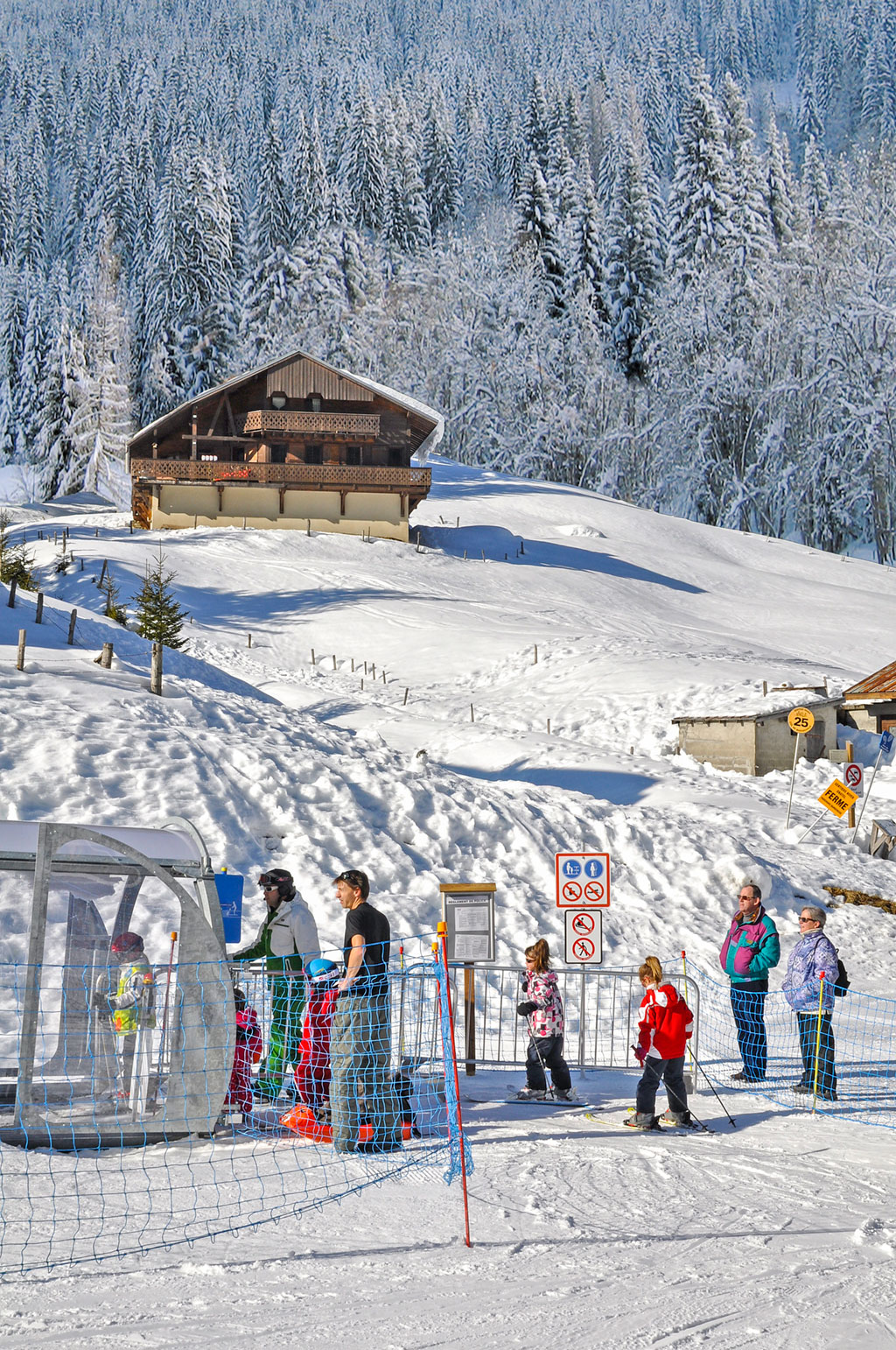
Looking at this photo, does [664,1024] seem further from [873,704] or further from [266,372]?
[266,372]

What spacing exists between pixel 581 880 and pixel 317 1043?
3.65 m

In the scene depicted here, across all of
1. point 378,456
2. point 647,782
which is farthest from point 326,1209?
point 378,456

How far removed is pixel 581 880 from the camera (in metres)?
11.7

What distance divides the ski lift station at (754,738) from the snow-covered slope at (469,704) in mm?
577

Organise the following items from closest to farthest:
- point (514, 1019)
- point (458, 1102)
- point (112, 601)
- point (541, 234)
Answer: point (458, 1102) < point (514, 1019) < point (112, 601) < point (541, 234)

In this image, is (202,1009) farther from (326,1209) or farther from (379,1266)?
(379,1266)

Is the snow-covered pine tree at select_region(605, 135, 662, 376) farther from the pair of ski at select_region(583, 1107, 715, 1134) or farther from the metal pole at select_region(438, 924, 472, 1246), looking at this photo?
the metal pole at select_region(438, 924, 472, 1246)

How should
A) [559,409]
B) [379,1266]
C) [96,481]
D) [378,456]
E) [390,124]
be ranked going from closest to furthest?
[379,1266] < [378,456] < [96,481] < [559,409] < [390,124]

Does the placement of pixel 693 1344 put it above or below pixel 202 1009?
below

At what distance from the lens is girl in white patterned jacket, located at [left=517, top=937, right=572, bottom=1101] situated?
982 cm

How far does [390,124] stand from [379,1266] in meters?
110

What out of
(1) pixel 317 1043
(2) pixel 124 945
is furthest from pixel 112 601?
(1) pixel 317 1043

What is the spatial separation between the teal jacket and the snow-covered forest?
6407 centimetres

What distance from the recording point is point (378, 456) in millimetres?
58156
